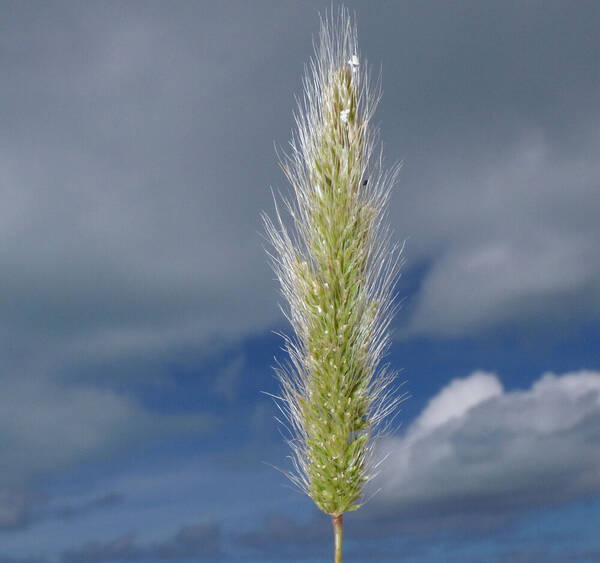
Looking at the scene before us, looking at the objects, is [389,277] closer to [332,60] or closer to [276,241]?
[276,241]

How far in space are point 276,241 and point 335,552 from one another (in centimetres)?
286

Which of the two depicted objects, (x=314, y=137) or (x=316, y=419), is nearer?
(x=316, y=419)

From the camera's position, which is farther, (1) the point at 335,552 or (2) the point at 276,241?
A: (2) the point at 276,241

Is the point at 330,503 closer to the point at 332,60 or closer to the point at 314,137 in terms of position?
the point at 314,137

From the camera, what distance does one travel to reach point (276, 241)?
7047 millimetres

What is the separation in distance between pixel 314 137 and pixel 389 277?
150 cm

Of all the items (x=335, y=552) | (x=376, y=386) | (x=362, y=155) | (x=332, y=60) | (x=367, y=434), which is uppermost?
(x=332, y=60)

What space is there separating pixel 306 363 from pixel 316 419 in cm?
50

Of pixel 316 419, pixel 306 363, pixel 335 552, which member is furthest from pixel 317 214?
pixel 335 552

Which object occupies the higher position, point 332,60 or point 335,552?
point 332,60

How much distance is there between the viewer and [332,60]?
730 cm

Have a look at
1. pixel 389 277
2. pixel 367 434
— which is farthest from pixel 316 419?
pixel 389 277

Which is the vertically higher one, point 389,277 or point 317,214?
point 317,214

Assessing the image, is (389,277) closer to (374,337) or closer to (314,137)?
(374,337)
